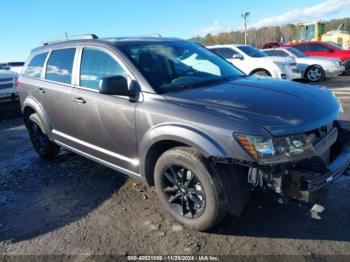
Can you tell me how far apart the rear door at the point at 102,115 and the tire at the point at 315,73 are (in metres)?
12.3

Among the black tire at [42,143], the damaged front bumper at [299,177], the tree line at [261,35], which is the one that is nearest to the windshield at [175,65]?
the damaged front bumper at [299,177]

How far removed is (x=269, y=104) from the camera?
3.06 m

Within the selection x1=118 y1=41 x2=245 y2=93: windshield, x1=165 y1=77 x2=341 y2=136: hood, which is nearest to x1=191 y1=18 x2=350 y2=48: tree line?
x1=118 y1=41 x2=245 y2=93: windshield

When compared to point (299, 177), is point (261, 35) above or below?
below

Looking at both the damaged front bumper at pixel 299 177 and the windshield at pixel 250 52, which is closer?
the damaged front bumper at pixel 299 177

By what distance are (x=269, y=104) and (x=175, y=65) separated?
1334mm

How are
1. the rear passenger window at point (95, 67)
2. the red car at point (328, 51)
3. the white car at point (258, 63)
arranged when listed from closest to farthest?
the rear passenger window at point (95, 67) → the white car at point (258, 63) → the red car at point (328, 51)

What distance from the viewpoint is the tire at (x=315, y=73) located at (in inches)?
568

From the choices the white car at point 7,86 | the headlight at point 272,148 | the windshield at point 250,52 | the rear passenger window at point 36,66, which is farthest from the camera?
the windshield at point 250,52

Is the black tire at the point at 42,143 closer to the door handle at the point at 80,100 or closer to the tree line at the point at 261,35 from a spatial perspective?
the door handle at the point at 80,100

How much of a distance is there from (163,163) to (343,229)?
177 cm

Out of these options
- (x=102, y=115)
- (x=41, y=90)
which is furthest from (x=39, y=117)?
(x=102, y=115)

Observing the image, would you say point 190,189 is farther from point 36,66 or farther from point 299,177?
point 36,66

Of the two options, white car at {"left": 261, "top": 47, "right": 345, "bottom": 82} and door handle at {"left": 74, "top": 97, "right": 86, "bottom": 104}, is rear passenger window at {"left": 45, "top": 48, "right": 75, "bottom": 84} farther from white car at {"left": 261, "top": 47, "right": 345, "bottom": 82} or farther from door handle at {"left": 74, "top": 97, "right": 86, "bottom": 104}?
white car at {"left": 261, "top": 47, "right": 345, "bottom": 82}
